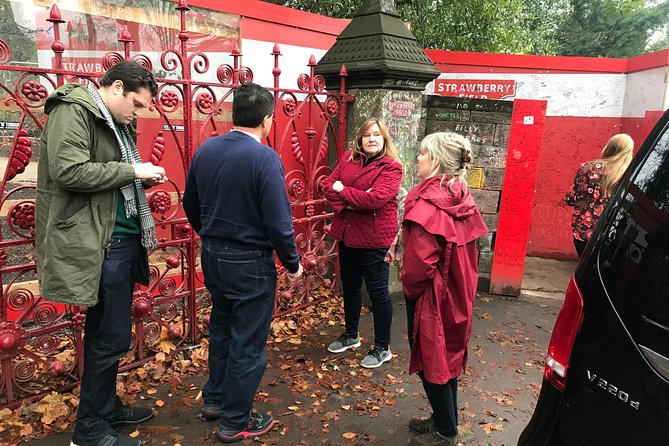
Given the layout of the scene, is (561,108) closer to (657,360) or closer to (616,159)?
(616,159)

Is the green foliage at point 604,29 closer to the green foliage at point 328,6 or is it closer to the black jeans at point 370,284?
the green foliage at point 328,6

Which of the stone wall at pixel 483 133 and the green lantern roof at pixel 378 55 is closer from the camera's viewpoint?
the green lantern roof at pixel 378 55

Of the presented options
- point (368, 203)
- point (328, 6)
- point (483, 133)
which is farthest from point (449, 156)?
point (328, 6)

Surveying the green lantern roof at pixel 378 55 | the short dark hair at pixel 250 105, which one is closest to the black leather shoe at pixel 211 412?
the short dark hair at pixel 250 105

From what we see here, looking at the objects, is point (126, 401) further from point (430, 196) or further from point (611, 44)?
point (611, 44)

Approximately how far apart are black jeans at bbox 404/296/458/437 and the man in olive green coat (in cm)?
151

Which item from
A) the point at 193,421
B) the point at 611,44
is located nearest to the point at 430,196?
the point at 193,421

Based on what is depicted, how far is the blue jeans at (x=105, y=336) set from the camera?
7.97 feet

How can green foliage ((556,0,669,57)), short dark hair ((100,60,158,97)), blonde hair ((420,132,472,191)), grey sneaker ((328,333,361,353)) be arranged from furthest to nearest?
green foliage ((556,0,669,57)) → grey sneaker ((328,333,361,353)) → blonde hair ((420,132,472,191)) → short dark hair ((100,60,158,97))

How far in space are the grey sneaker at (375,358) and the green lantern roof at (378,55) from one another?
2.35 metres

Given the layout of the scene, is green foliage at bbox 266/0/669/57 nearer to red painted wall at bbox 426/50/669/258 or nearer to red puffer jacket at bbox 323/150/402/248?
red painted wall at bbox 426/50/669/258

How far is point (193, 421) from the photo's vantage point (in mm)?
2893

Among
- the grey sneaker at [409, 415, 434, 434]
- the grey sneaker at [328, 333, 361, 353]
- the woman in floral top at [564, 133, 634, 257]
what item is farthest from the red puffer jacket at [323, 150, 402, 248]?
the woman in floral top at [564, 133, 634, 257]

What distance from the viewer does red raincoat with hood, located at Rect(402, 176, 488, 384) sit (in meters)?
2.43
